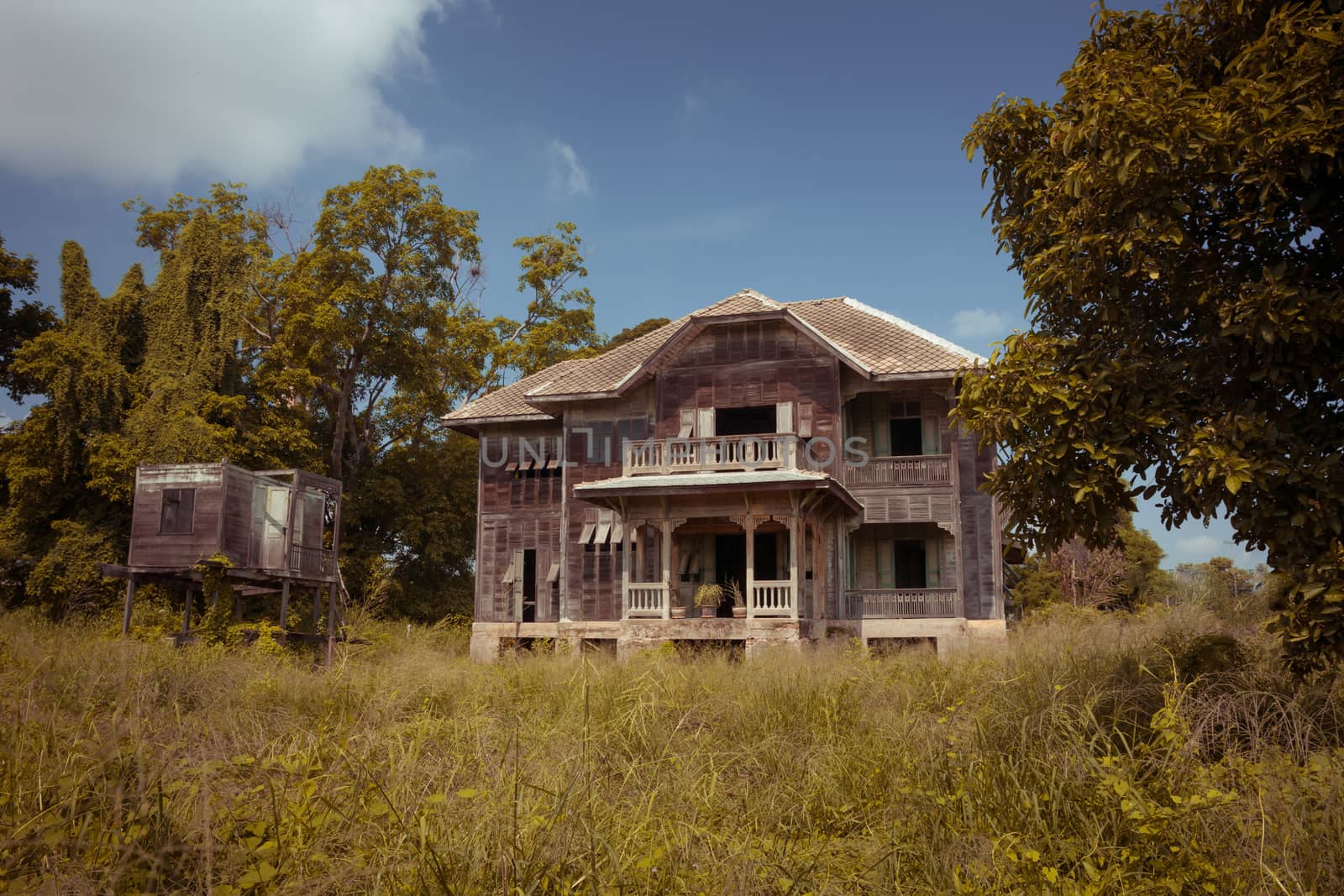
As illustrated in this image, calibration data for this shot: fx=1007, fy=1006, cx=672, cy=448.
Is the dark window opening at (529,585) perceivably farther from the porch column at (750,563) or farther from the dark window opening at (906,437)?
the dark window opening at (906,437)

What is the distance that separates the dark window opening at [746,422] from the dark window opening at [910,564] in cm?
390

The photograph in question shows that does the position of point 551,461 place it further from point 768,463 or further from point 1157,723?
point 1157,723

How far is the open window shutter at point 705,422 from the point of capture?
2186cm

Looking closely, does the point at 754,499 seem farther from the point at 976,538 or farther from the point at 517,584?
the point at 517,584

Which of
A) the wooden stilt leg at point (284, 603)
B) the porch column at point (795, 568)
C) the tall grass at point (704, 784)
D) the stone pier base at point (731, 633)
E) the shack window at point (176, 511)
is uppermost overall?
the shack window at point (176, 511)

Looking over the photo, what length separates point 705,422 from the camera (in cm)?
2198

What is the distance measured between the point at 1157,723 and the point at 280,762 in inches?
196

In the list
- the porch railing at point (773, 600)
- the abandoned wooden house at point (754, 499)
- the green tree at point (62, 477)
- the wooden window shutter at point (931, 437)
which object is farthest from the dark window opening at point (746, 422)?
the green tree at point (62, 477)

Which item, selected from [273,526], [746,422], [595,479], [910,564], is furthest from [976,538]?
[273,526]

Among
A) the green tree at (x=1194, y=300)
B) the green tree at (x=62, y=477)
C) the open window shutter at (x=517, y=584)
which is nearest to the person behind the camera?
the green tree at (x=1194, y=300)

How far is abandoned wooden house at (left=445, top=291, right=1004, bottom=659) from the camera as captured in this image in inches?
767

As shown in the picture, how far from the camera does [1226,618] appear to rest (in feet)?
39.4

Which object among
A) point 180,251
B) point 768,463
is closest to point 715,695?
point 768,463

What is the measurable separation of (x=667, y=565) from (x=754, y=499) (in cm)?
216
